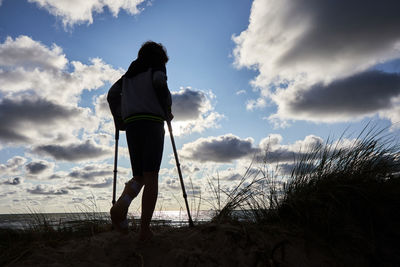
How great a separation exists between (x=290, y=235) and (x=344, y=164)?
62.9 inches

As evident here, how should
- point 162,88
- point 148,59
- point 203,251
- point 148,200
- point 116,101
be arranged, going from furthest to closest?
point 116,101 → point 148,59 → point 162,88 → point 148,200 → point 203,251

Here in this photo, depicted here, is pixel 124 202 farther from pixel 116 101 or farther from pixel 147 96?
pixel 116 101

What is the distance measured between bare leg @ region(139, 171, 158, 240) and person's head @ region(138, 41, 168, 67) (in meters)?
1.48

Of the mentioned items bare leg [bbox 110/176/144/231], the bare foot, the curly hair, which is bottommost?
the bare foot

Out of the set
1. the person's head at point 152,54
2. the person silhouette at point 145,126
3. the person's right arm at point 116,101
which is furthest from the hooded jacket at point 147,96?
the person's right arm at point 116,101

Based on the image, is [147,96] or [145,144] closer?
[145,144]

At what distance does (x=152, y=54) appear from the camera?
3654 mm

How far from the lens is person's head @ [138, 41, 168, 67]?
11.9ft

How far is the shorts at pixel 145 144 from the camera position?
321 centimetres

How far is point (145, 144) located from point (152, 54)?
1264 mm

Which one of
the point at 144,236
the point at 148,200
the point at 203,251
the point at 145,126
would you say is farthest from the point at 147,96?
the point at 203,251

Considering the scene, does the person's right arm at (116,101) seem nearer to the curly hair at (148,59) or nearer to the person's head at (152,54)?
the curly hair at (148,59)

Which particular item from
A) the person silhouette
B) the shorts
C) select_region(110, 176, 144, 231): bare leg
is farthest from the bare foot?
the shorts

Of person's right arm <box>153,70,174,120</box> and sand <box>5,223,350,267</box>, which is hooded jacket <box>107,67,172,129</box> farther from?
sand <box>5,223,350,267</box>
